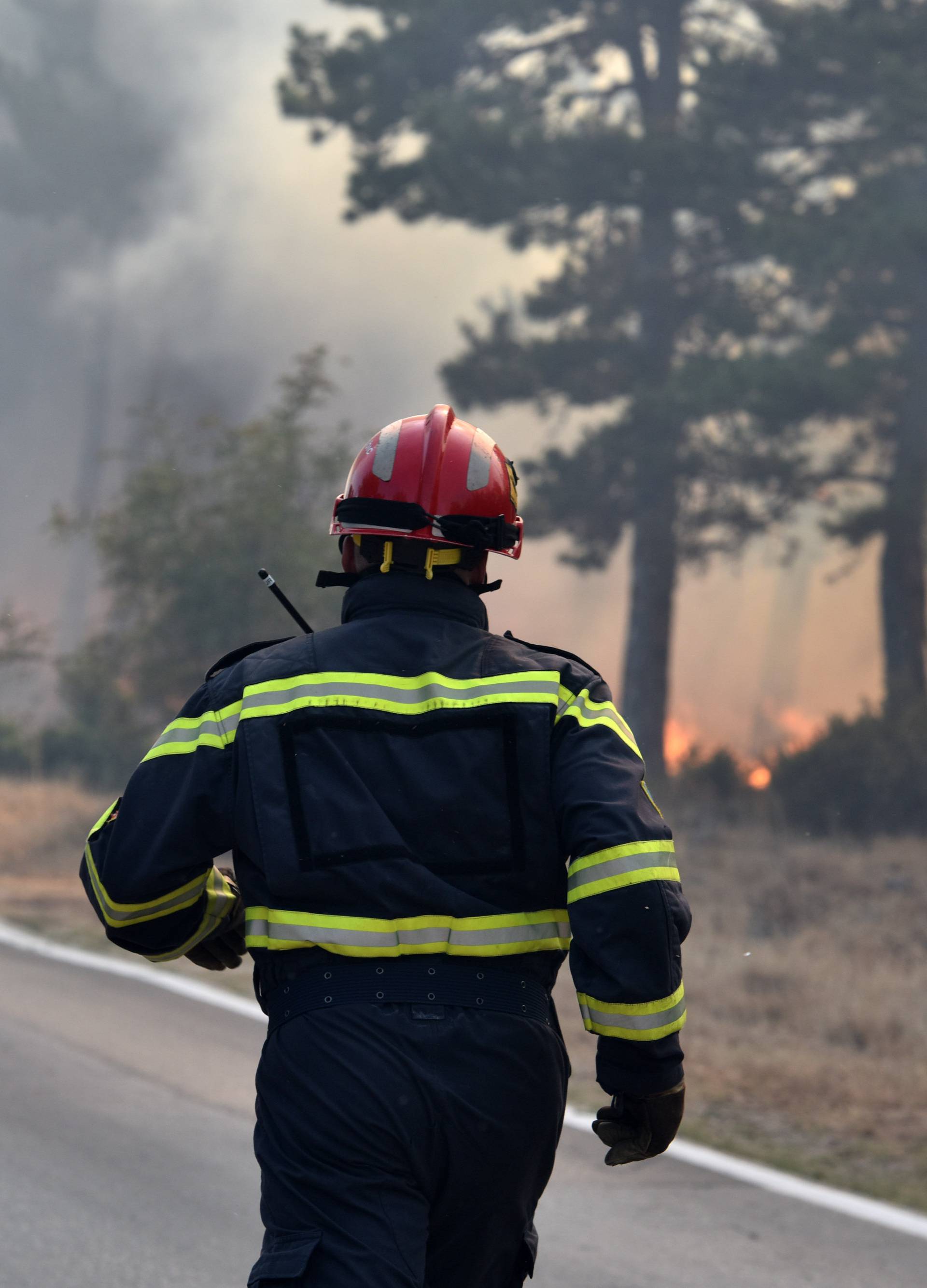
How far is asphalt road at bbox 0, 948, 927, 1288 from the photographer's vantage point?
3.96m

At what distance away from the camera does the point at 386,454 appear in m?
2.38

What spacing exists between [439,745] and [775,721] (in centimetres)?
4497

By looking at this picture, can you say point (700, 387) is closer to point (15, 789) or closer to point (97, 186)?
point (15, 789)

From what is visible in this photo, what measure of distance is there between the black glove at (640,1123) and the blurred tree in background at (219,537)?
52.6 feet

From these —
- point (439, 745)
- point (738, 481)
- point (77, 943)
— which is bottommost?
point (77, 943)

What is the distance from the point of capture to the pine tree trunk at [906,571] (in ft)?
58.6

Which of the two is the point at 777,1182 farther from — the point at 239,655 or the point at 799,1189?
the point at 239,655

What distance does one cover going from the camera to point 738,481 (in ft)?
58.8

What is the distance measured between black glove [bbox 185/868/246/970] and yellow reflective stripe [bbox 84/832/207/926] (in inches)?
4.9

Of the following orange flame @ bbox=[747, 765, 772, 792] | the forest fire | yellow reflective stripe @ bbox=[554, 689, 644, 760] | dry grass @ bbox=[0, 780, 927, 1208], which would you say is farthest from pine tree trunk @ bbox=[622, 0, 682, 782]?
yellow reflective stripe @ bbox=[554, 689, 644, 760]

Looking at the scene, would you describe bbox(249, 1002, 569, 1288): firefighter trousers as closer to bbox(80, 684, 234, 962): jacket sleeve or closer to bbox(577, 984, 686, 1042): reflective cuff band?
bbox(577, 984, 686, 1042): reflective cuff band

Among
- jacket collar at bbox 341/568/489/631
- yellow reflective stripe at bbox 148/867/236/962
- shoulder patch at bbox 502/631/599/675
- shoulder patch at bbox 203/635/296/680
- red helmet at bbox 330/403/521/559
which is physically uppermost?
red helmet at bbox 330/403/521/559

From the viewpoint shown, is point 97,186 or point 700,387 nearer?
point 700,387

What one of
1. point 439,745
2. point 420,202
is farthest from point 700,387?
point 439,745
